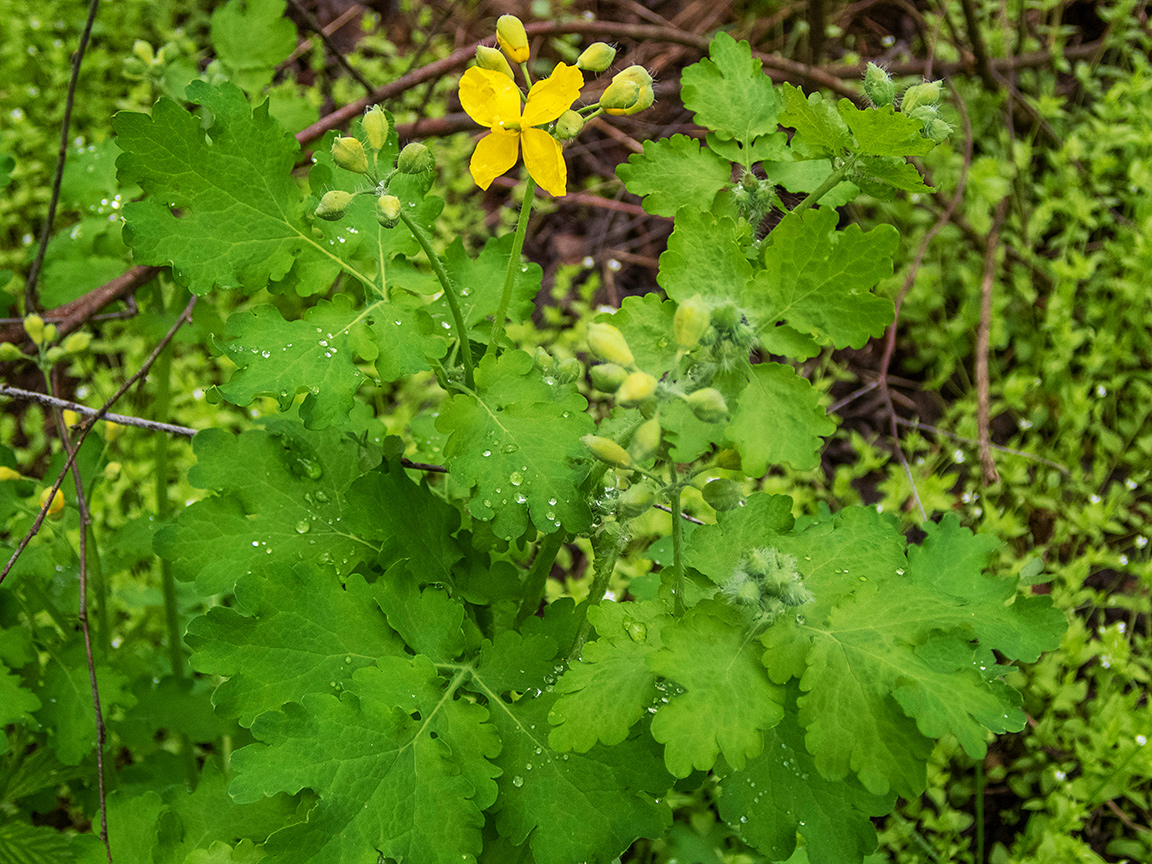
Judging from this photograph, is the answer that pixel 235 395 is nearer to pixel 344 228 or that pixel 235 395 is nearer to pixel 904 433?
pixel 344 228

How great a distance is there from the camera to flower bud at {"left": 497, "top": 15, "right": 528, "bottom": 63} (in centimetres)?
115

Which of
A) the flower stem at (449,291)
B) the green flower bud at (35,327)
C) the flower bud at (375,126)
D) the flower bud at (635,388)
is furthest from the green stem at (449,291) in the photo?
the green flower bud at (35,327)

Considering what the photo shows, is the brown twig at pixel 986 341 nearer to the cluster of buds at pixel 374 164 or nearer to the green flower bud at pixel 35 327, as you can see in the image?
the cluster of buds at pixel 374 164

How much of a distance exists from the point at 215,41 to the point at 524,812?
1.60 m

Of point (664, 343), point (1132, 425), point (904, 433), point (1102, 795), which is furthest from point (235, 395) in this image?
point (1132, 425)

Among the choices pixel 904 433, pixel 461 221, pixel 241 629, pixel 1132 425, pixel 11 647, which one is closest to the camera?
pixel 241 629

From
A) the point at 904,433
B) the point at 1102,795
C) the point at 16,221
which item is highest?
the point at 16,221

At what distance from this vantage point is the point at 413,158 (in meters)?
1.11

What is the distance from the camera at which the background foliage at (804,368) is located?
64.4 inches

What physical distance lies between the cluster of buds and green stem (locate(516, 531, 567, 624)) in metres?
0.50

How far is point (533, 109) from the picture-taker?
3.65 feet

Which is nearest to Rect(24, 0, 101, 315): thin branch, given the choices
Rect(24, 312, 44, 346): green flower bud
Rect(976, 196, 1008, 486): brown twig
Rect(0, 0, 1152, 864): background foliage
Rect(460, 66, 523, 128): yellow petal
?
Rect(0, 0, 1152, 864): background foliage

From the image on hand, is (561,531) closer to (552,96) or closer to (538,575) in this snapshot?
(538,575)

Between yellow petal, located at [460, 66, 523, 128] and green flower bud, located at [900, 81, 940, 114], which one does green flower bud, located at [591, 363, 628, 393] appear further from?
green flower bud, located at [900, 81, 940, 114]
